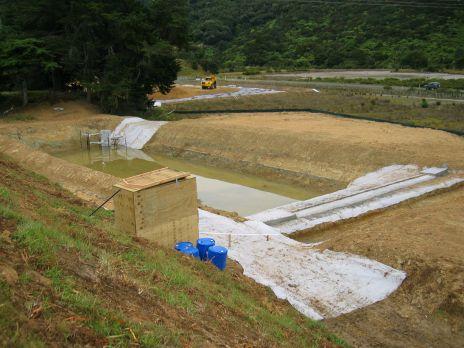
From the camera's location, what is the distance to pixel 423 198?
18422 mm

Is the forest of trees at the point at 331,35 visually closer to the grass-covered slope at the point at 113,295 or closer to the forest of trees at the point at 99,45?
the forest of trees at the point at 99,45

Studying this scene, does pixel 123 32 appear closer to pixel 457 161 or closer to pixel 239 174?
pixel 239 174

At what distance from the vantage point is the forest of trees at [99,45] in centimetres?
3325

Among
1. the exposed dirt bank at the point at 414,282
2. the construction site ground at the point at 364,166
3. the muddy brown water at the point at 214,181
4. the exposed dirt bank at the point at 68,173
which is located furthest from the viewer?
the muddy brown water at the point at 214,181

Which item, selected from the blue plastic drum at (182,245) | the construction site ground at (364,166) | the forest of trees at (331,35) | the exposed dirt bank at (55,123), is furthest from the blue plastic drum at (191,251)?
the forest of trees at (331,35)

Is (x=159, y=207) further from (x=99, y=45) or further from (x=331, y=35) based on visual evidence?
(x=331, y=35)

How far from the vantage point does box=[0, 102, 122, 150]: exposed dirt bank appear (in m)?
30.2

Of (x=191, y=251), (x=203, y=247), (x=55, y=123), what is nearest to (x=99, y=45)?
(x=55, y=123)

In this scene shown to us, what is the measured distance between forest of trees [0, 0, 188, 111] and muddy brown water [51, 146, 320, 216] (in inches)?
249

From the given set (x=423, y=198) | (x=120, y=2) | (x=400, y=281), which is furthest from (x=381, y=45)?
(x=400, y=281)

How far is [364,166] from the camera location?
879 inches

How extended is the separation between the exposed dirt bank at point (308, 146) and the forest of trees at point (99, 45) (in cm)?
533

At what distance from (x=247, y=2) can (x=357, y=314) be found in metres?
99.2

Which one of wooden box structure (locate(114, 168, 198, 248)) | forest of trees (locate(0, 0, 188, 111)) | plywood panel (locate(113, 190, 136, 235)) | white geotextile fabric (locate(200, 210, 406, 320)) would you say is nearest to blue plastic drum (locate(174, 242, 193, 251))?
wooden box structure (locate(114, 168, 198, 248))
